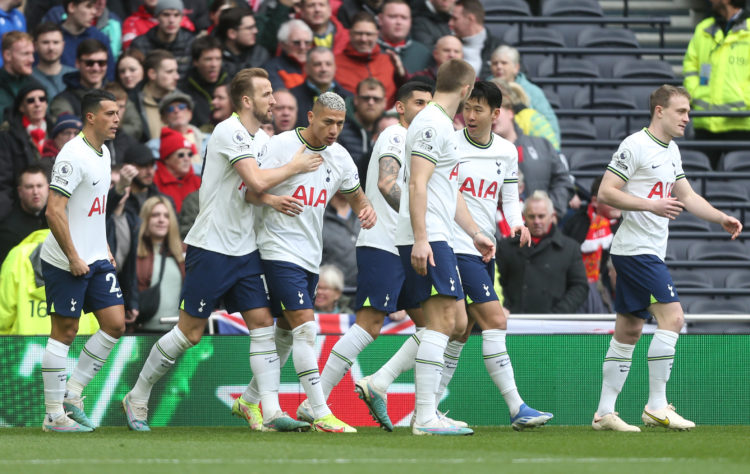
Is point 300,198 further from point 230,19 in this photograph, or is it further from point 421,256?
point 230,19

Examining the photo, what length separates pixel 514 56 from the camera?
46.7 ft

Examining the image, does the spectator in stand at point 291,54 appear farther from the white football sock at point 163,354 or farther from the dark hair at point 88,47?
the white football sock at point 163,354

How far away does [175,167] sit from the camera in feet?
41.6

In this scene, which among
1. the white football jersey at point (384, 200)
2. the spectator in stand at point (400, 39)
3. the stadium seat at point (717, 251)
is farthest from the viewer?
the stadium seat at point (717, 251)

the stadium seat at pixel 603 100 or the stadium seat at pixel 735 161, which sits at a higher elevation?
the stadium seat at pixel 603 100

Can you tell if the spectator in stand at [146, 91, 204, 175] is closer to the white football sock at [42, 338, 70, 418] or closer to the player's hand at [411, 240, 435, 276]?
the white football sock at [42, 338, 70, 418]

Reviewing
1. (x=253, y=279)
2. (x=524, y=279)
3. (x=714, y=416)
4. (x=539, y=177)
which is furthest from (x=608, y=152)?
(x=253, y=279)

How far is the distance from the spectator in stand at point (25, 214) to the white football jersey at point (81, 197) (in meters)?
2.21

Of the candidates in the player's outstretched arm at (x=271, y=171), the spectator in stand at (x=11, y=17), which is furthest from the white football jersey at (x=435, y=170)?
the spectator in stand at (x=11, y=17)

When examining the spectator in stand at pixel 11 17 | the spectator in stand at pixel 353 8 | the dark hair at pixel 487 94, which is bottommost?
the dark hair at pixel 487 94

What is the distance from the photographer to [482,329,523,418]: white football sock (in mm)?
9016

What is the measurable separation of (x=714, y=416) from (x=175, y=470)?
5878 millimetres

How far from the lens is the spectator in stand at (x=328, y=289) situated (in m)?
11.4

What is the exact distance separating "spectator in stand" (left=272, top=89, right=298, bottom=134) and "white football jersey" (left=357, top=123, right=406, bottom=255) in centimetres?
353
